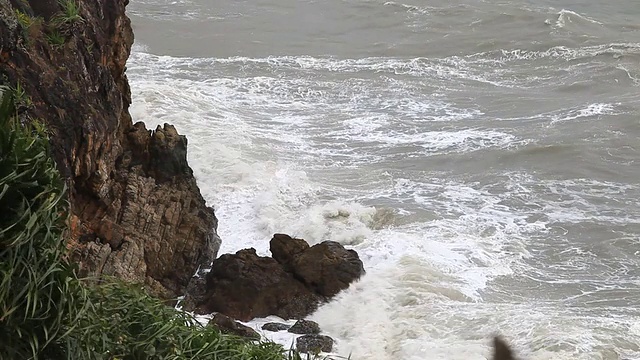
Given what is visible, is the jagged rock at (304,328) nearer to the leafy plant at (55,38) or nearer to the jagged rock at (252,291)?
the jagged rock at (252,291)

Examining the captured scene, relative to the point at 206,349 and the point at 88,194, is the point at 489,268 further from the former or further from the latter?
the point at 206,349

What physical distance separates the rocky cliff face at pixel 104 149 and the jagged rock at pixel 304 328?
161 cm

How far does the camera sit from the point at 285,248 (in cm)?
1310

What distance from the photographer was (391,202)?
1689cm

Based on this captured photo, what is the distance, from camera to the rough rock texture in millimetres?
12203

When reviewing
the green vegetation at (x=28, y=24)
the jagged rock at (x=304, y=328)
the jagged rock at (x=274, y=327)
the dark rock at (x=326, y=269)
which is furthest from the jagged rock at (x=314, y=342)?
the green vegetation at (x=28, y=24)

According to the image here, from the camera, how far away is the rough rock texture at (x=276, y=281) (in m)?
12.2

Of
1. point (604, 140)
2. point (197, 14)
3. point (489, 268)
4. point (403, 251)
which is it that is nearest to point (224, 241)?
point (403, 251)

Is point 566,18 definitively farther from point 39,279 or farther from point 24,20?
point 39,279

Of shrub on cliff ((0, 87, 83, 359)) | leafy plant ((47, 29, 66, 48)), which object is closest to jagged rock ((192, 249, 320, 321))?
leafy plant ((47, 29, 66, 48))

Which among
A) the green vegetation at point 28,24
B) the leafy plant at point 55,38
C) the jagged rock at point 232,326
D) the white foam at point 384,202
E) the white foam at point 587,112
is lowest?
the white foam at point 384,202

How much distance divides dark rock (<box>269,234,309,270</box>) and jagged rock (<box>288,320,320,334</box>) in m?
1.22

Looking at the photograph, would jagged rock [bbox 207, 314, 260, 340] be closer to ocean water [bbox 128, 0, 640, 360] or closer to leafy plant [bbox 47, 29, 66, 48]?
ocean water [bbox 128, 0, 640, 360]

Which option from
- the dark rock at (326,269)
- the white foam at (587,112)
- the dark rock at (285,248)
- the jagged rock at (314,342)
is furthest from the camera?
the white foam at (587,112)
